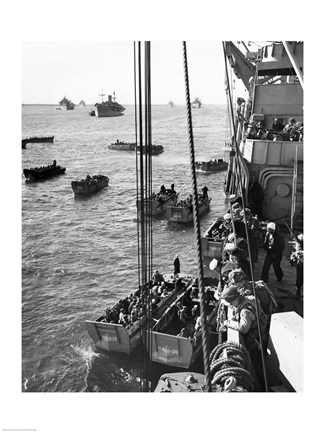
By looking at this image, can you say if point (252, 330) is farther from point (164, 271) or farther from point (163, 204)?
point (163, 204)

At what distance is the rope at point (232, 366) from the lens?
11.8ft

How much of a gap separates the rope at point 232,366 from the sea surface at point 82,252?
311cm

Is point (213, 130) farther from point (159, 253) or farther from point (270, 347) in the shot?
→ point (270, 347)

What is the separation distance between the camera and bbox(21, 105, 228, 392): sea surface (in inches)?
336

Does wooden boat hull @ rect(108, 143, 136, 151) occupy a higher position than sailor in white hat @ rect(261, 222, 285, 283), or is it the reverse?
wooden boat hull @ rect(108, 143, 136, 151)

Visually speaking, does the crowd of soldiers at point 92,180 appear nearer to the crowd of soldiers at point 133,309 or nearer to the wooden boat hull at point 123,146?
the wooden boat hull at point 123,146

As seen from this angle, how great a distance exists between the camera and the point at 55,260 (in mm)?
14773

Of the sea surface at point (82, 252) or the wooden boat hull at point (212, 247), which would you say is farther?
the wooden boat hull at point (212, 247)

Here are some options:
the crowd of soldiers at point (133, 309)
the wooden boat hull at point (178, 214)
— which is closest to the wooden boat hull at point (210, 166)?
the wooden boat hull at point (178, 214)

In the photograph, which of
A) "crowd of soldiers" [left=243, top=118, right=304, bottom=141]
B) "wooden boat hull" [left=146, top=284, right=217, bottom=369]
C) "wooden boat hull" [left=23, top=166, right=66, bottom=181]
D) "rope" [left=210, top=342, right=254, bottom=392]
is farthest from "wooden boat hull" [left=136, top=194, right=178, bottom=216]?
"rope" [left=210, top=342, right=254, bottom=392]

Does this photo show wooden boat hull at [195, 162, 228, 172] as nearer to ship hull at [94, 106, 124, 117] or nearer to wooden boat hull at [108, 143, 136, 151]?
wooden boat hull at [108, 143, 136, 151]

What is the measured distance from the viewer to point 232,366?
372cm

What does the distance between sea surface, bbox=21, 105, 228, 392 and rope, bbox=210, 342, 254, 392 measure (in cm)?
311
